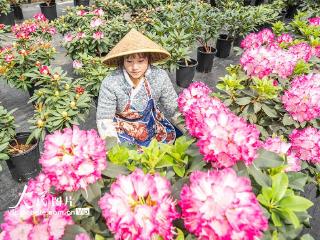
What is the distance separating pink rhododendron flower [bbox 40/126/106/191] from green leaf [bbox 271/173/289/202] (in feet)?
1.65

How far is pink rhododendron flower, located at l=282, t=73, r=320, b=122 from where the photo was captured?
131 centimetres

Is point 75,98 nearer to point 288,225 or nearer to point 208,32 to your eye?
point 288,225

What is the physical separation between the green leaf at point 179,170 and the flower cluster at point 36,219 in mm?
369

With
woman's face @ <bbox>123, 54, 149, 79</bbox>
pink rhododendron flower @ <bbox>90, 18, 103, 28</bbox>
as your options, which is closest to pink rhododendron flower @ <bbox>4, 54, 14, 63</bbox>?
pink rhododendron flower @ <bbox>90, 18, 103, 28</bbox>

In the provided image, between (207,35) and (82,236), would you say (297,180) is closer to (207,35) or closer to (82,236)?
(82,236)

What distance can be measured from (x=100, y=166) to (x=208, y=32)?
13.6 feet

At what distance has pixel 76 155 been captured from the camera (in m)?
0.83

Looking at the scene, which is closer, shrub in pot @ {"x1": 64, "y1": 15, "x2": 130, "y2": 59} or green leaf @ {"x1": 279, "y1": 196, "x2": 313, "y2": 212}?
green leaf @ {"x1": 279, "y1": 196, "x2": 313, "y2": 212}

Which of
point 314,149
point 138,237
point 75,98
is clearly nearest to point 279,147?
point 314,149

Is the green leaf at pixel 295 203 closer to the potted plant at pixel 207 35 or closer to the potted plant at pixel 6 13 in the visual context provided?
the potted plant at pixel 207 35

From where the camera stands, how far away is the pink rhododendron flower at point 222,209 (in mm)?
675

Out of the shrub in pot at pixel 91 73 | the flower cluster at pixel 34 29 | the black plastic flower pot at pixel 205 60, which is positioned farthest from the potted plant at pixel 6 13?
the black plastic flower pot at pixel 205 60

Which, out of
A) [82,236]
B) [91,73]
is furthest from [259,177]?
[91,73]

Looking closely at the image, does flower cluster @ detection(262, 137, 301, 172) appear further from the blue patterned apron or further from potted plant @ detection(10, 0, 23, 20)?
potted plant @ detection(10, 0, 23, 20)
